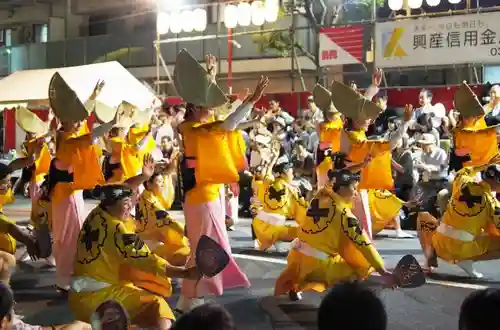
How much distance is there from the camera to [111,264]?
415 centimetres

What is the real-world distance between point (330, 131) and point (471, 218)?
253 centimetres

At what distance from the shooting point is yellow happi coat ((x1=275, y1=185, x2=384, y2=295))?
17.1 feet

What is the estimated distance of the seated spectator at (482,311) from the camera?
231cm

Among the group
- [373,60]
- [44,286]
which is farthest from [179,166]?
[373,60]

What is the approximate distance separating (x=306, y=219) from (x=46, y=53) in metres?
17.1

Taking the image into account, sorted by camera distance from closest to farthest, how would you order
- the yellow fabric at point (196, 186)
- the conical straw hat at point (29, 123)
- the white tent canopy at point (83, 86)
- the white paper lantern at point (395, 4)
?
the yellow fabric at point (196, 186) < the conical straw hat at point (29, 123) < the white paper lantern at point (395, 4) < the white tent canopy at point (83, 86)

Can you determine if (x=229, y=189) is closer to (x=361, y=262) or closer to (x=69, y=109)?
(x=69, y=109)

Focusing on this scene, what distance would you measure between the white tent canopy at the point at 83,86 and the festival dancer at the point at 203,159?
7953 mm

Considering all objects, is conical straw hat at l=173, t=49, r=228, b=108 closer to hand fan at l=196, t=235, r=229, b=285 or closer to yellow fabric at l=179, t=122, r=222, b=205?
yellow fabric at l=179, t=122, r=222, b=205

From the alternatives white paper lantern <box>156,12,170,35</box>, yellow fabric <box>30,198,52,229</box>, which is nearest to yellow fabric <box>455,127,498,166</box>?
yellow fabric <box>30,198,52,229</box>

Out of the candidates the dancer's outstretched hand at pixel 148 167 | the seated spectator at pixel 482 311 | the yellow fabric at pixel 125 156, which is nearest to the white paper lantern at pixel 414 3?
the yellow fabric at pixel 125 156

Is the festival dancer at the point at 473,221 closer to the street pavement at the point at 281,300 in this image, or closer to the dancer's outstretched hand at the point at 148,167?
the street pavement at the point at 281,300

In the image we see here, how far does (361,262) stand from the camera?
5.27 metres

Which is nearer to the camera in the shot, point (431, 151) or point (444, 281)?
point (444, 281)
